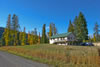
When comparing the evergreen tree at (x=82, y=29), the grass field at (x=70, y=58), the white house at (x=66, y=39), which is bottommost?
the grass field at (x=70, y=58)

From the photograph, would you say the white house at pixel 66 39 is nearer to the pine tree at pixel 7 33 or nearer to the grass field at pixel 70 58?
the pine tree at pixel 7 33

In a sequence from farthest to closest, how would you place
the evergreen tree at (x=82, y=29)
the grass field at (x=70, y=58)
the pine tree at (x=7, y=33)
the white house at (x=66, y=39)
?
the pine tree at (x=7, y=33) → the evergreen tree at (x=82, y=29) → the white house at (x=66, y=39) → the grass field at (x=70, y=58)

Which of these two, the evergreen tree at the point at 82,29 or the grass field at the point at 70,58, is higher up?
the evergreen tree at the point at 82,29

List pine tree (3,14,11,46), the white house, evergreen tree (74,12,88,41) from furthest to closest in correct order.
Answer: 1. pine tree (3,14,11,46)
2. evergreen tree (74,12,88,41)
3. the white house

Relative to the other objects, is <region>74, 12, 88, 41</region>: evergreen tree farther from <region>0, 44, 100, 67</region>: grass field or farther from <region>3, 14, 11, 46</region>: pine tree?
<region>3, 14, 11, 46</region>: pine tree

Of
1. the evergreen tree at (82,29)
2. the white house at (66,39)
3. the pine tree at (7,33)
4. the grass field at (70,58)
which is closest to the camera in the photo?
the grass field at (70,58)

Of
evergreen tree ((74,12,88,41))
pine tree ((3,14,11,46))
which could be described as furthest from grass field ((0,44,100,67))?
pine tree ((3,14,11,46))

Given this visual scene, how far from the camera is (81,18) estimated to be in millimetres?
43188

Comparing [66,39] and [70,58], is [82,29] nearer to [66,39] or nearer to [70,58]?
[66,39]

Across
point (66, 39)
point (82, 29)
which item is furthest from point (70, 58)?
point (82, 29)

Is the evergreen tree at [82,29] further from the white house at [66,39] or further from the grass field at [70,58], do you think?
the grass field at [70,58]

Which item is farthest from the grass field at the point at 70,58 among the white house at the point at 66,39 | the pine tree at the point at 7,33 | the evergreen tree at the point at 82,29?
the pine tree at the point at 7,33

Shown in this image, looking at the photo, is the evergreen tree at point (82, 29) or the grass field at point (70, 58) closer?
the grass field at point (70, 58)

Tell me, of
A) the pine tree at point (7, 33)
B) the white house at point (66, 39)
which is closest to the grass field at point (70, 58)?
the white house at point (66, 39)
